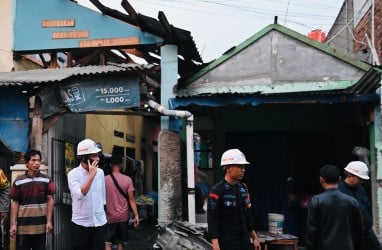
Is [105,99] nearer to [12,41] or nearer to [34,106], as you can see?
[34,106]

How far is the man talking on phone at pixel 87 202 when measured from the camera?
6262mm

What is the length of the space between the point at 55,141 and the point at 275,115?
18.2ft

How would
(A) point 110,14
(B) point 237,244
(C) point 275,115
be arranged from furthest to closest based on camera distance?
(C) point 275,115
(A) point 110,14
(B) point 237,244

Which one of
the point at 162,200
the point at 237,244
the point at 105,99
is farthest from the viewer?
the point at 162,200

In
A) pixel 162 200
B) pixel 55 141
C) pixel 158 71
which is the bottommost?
pixel 162 200

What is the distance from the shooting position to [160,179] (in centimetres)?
896

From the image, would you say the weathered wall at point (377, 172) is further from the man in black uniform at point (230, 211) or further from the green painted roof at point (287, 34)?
the man in black uniform at point (230, 211)

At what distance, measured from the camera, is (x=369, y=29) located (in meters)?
12.4

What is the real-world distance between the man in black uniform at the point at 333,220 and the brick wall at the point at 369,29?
7346 mm

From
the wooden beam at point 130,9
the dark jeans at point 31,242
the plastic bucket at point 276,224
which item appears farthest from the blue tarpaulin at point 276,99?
the dark jeans at point 31,242

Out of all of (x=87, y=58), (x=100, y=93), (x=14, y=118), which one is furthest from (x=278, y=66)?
(x=14, y=118)

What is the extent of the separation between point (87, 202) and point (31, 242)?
2.95 ft

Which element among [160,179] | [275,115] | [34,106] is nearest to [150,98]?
[160,179]

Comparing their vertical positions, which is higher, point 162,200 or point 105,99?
point 105,99
